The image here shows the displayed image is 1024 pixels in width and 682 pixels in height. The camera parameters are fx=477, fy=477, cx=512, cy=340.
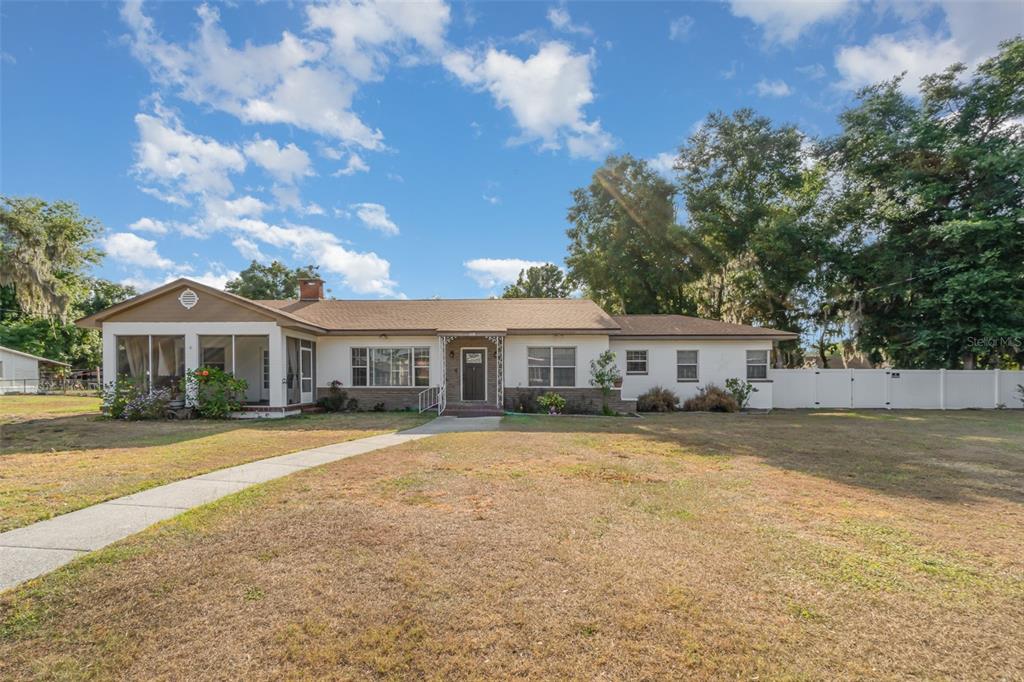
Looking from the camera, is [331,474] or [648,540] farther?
[331,474]

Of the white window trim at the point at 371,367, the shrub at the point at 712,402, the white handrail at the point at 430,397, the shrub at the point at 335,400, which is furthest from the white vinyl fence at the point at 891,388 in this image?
the shrub at the point at 335,400

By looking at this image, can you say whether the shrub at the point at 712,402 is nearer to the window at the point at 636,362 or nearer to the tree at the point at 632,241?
the window at the point at 636,362

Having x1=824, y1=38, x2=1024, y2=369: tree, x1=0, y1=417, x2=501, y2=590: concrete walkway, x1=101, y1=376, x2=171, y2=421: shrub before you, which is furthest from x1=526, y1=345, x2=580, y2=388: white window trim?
x1=824, y1=38, x2=1024, y2=369: tree

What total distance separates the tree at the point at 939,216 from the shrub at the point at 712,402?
9.92 meters

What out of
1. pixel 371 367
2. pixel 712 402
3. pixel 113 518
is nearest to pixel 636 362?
pixel 712 402

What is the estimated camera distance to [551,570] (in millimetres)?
3760

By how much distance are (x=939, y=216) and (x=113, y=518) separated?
29.2m

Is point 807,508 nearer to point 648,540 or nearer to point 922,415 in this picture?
point 648,540

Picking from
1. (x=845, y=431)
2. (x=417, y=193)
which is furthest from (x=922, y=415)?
(x=417, y=193)

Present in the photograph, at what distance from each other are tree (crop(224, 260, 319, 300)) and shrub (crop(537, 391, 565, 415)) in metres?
30.3

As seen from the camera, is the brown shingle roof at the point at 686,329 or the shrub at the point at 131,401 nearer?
the shrub at the point at 131,401

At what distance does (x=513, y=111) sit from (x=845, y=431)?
14361mm

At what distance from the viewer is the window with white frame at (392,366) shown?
1762cm

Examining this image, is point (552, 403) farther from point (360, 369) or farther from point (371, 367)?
point (360, 369)
